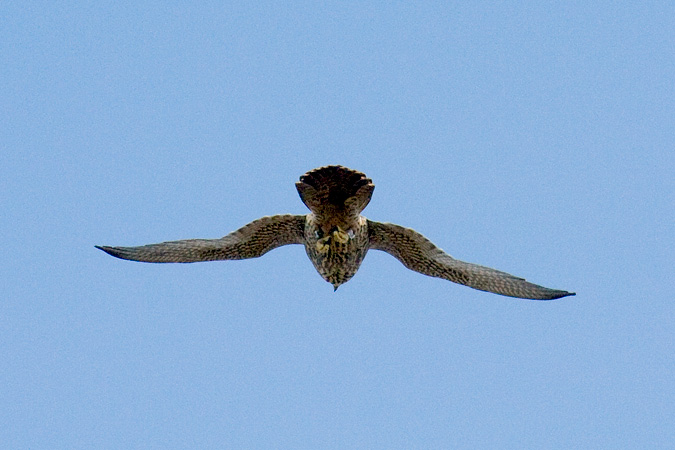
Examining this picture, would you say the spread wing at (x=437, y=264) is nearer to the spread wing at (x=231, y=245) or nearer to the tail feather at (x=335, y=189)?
the spread wing at (x=231, y=245)

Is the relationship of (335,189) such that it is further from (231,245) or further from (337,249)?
(231,245)

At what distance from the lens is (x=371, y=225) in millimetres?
14688

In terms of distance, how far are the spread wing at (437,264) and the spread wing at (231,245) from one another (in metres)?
1.30

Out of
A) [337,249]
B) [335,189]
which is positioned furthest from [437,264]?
[335,189]

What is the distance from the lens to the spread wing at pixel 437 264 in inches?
568

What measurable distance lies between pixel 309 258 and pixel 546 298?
3.77m

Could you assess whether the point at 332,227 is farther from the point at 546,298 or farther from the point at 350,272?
the point at 546,298

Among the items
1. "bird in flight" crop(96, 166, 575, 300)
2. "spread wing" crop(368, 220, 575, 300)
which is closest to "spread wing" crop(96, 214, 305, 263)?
"bird in flight" crop(96, 166, 575, 300)

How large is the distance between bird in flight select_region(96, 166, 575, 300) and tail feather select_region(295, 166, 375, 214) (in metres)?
0.35

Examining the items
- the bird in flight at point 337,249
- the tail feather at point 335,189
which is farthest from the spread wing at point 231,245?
the tail feather at point 335,189

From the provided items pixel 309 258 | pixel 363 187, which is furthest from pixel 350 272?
pixel 363 187

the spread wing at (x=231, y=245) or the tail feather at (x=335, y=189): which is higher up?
the tail feather at (x=335, y=189)

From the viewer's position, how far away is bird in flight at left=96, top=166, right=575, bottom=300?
14.2m

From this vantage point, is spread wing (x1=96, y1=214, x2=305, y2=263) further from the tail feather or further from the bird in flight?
the tail feather
